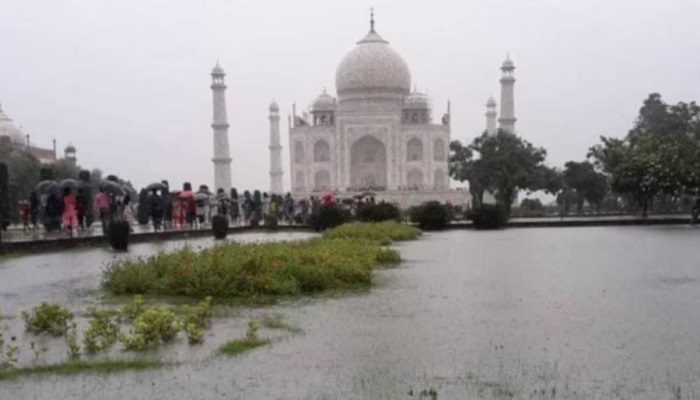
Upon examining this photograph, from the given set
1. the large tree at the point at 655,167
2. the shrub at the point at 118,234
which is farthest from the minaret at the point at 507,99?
the shrub at the point at 118,234

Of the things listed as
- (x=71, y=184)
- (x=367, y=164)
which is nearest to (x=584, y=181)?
(x=367, y=164)

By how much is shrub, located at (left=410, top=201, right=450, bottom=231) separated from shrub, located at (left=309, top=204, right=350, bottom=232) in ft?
7.69

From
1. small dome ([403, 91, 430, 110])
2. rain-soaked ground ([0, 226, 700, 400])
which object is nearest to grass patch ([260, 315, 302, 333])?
rain-soaked ground ([0, 226, 700, 400])

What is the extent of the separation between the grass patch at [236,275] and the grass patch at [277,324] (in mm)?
1531

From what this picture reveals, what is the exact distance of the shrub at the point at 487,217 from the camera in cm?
2555

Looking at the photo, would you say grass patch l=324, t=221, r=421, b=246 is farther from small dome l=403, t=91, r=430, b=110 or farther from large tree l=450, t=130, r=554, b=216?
small dome l=403, t=91, r=430, b=110

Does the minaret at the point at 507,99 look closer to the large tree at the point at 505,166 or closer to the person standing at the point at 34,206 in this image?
the large tree at the point at 505,166

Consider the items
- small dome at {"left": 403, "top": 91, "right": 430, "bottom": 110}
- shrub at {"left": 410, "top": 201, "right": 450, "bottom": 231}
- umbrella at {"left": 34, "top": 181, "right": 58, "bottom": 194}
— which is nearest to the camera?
umbrella at {"left": 34, "top": 181, "right": 58, "bottom": 194}

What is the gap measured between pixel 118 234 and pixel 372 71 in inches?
1490

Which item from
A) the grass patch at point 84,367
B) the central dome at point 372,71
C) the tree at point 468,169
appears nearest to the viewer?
the grass patch at point 84,367

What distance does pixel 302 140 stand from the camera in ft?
174

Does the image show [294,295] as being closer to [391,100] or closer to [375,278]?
[375,278]

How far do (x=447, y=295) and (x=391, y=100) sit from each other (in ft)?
149

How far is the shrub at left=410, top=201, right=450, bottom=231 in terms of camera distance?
25.1 metres
